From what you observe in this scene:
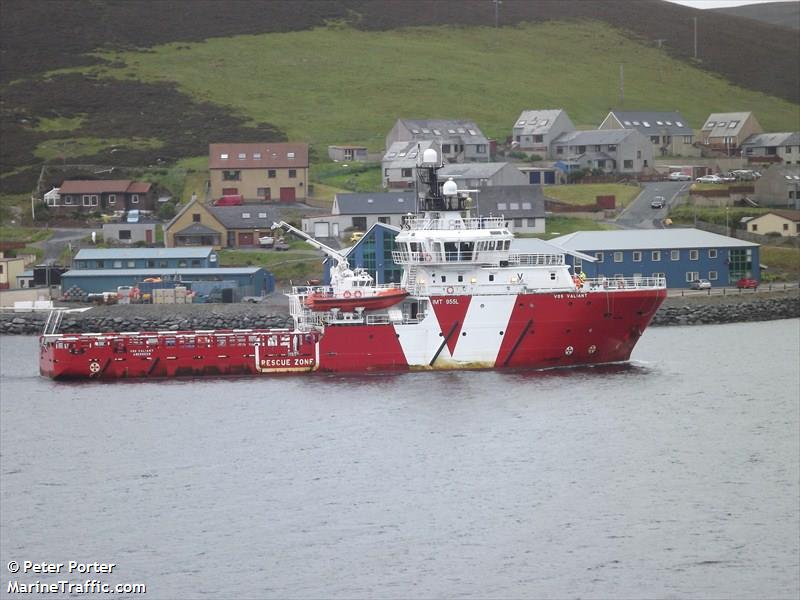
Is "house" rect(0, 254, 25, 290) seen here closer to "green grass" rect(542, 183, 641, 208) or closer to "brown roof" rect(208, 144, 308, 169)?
"brown roof" rect(208, 144, 308, 169)

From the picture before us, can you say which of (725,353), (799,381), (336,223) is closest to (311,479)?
(799,381)

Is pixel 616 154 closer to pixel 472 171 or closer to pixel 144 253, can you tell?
pixel 472 171

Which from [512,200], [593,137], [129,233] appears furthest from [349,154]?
[129,233]

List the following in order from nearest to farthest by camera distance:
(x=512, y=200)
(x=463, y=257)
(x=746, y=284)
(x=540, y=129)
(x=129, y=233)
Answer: (x=463, y=257)
(x=746, y=284)
(x=512, y=200)
(x=129, y=233)
(x=540, y=129)

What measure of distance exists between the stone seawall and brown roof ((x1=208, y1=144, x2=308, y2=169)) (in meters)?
26.7

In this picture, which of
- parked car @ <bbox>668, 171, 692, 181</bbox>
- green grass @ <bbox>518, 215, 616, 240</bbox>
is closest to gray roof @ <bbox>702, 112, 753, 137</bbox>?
parked car @ <bbox>668, 171, 692, 181</bbox>

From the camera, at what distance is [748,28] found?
555ft

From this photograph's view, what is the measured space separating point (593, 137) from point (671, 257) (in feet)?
120

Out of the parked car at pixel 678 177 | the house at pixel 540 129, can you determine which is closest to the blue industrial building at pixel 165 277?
the parked car at pixel 678 177

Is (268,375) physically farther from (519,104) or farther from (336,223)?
(519,104)

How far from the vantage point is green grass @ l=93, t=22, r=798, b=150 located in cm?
12144

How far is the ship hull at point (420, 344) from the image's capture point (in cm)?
5309

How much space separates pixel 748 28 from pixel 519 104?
52747 mm

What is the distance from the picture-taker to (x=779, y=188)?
312 ft
